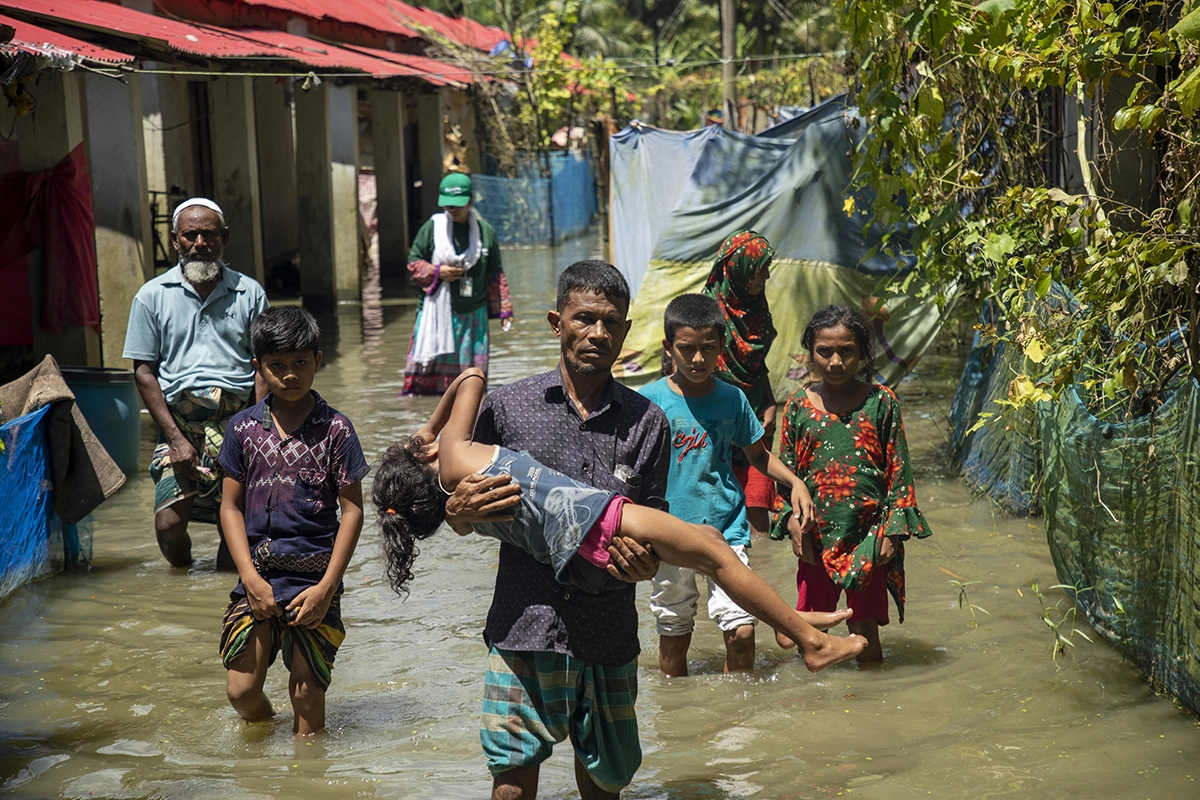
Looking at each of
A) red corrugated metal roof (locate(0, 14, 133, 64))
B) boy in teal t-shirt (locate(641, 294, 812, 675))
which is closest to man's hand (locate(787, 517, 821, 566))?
boy in teal t-shirt (locate(641, 294, 812, 675))

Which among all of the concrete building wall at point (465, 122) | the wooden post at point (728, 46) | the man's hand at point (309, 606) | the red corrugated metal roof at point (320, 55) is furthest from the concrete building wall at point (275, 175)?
the man's hand at point (309, 606)

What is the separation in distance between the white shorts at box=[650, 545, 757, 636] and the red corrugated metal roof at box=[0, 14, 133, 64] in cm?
502

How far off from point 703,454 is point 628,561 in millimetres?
1611

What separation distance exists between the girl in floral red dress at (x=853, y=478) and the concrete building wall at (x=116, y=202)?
691cm

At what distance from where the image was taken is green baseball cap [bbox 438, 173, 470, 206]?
8648 mm

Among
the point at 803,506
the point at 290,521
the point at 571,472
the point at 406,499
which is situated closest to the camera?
the point at 571,472

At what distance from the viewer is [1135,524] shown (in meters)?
4.39

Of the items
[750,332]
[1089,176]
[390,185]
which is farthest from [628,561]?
[390,185]

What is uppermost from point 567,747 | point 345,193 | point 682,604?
point 345,193

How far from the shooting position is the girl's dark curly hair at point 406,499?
11.6ft

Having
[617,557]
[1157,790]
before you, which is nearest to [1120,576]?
[1157,790]

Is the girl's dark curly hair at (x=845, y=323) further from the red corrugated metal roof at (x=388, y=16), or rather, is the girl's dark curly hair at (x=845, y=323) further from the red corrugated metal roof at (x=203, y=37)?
the red corrugated metal roof at (x=388, y=16)

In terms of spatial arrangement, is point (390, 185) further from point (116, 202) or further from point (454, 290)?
point (454, 290)

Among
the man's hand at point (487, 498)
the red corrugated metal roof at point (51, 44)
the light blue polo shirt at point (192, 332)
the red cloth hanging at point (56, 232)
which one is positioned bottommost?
the man's hand at point (487, 498)
